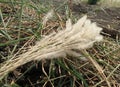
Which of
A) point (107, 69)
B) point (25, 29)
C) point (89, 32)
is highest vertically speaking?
point (89, 32)

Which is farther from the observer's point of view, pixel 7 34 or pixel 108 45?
pixel 108 45

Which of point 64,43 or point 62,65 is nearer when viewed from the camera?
point 64,43

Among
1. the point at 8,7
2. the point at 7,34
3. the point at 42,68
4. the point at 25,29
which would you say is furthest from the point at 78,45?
the point at 8,7

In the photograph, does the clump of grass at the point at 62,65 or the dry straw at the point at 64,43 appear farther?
the clump of grass at the point at 62,65

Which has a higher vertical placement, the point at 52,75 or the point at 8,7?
the point at 8,7

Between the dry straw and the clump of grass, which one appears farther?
the clump of grass

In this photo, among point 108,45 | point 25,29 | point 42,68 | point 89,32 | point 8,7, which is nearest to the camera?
point 89,32

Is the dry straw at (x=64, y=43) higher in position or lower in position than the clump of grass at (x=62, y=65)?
higher

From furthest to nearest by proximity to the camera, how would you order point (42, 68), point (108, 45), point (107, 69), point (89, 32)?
point (108, 45)
point (107, 69)
point (42, 68)
point (89, 32)

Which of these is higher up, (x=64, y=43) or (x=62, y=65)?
(x=64, y=43)

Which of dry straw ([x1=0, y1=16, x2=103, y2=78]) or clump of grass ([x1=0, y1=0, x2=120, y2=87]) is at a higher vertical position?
dry straw ([x1=0, y1=16, x2=103, y2=78])

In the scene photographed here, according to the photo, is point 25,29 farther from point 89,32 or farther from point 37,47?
point 89,32
